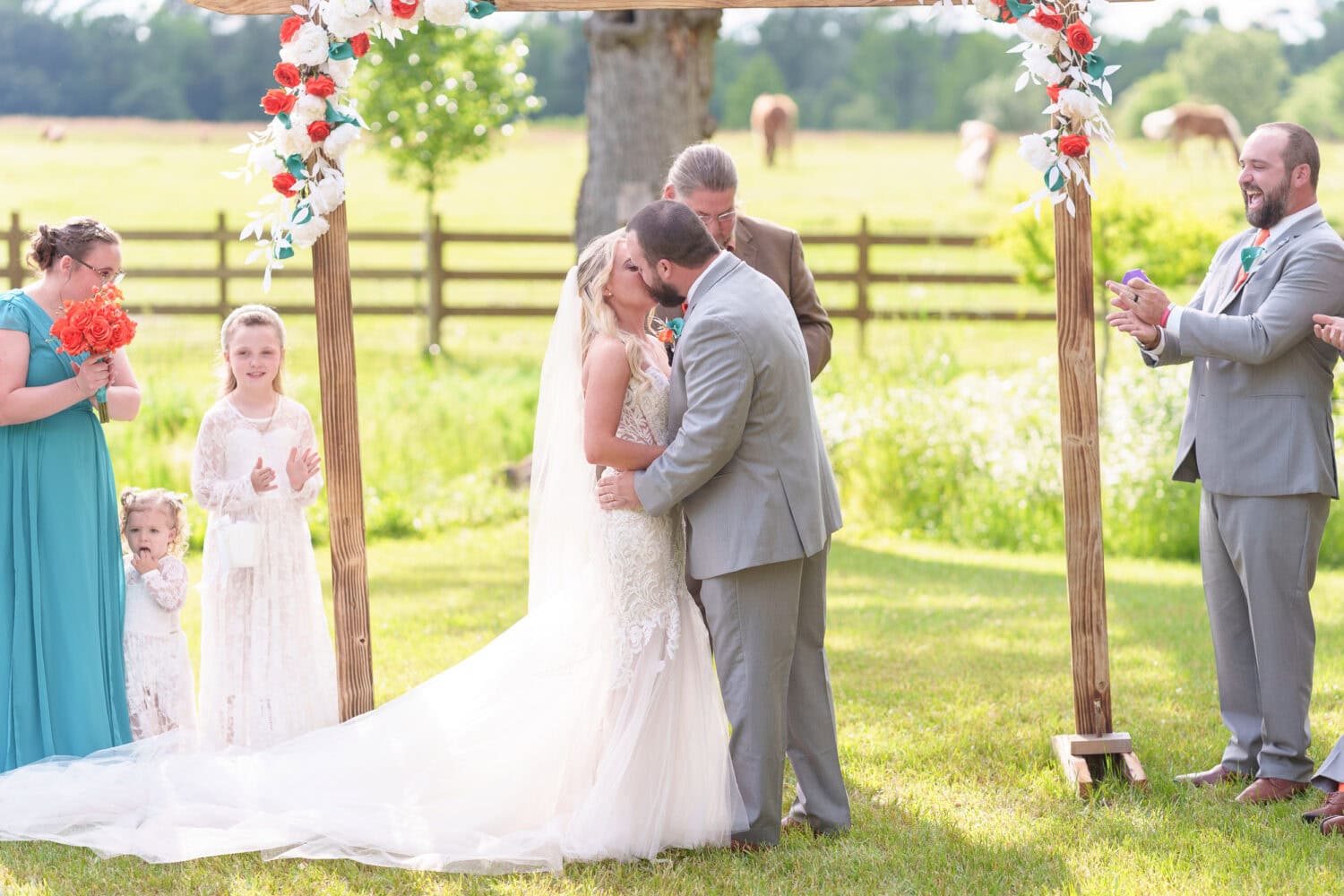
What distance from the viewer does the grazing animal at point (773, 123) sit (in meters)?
28.5

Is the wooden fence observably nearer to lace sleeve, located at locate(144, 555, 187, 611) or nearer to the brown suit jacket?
the brown suit jacket

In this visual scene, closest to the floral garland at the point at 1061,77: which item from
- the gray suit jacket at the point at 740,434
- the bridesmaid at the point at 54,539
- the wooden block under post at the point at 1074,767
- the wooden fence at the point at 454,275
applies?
the gray suit jacket at the point at 740,434

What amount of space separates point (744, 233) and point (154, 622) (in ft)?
8.12

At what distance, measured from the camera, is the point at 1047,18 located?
4391 mm

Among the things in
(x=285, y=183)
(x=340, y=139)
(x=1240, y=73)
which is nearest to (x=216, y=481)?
(x=285, y=183)

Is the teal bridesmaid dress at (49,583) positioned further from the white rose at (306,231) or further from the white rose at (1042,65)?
the white rose at (1042,65)

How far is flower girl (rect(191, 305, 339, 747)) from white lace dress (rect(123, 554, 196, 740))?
91 mm

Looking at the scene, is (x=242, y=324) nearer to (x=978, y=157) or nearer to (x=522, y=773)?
(x=522, y=773)

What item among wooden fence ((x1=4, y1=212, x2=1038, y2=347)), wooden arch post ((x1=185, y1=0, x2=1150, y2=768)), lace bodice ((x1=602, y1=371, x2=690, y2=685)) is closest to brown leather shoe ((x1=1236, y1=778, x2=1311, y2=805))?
wooden arch post ((x1=185, y1=0, x2=1150, y2=768))

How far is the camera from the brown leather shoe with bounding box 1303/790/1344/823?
4230mm

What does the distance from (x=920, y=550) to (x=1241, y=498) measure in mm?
5182

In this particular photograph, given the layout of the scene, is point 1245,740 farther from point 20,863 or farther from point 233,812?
point 20,863

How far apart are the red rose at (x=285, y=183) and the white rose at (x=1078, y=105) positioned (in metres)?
2.42

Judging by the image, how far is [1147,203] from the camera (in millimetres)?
11484
